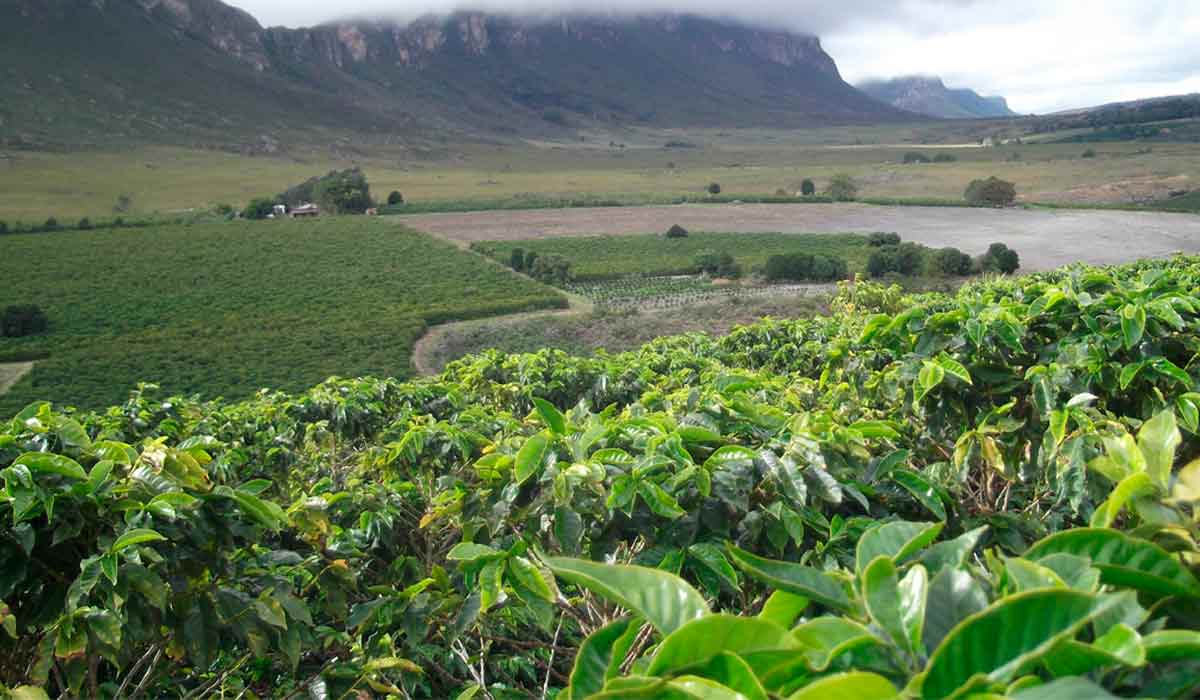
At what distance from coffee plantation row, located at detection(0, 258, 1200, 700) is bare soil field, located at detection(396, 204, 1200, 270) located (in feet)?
146

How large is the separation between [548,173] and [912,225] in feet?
209

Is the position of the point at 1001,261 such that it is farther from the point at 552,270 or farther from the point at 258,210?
the point at 258,210

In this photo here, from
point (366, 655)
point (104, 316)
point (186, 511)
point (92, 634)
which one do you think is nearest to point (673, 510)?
point (366, 655)

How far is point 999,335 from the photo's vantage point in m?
3.28

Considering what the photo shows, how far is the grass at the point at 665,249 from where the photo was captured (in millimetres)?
47656

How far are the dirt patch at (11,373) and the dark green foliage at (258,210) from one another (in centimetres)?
4052

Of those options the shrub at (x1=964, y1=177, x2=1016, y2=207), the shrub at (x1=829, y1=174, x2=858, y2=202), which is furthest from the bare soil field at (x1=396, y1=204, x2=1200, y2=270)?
the shrub at (x1=829, y1=174, x2=858, y2=202)

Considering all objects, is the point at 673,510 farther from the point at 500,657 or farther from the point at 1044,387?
the point at 1044,387

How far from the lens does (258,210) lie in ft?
229

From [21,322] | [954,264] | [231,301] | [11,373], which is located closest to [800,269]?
[954,264]

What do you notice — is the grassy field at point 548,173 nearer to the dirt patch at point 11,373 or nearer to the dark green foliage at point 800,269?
the dark green foliage at point 800,269

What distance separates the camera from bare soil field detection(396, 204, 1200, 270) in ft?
155

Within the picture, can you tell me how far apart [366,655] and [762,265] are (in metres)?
46.1

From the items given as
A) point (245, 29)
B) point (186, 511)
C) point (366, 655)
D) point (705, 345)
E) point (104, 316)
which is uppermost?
point (245, 29)
